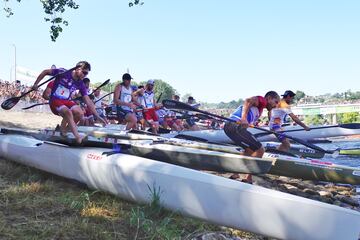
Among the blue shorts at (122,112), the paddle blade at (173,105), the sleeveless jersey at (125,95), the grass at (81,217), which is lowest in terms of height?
the grass at (81,217)

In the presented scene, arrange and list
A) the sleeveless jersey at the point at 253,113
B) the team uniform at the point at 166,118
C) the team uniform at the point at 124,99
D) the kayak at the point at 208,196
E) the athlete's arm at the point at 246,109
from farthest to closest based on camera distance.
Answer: the team uniform at the point at 166,118 → the team uniform at the point at 124,99 → the sleeveless jersey at the point at 253,113 → the athlete's arm at the point at 246,109 → the kayak at the point at 208,196

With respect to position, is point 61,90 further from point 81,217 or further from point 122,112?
point 122,112

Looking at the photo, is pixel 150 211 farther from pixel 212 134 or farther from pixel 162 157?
pixel 212 134

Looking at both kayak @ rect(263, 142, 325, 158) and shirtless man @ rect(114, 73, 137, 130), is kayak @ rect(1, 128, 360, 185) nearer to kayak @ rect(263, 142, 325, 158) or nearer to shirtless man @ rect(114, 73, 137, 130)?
kayak @ rect(263, 142, 325, 158)

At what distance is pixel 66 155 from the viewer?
5.68 meters

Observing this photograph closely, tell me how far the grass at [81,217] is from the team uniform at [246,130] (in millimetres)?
2907

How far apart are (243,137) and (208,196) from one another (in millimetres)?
3095

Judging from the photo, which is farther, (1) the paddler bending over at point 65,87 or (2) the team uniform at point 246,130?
(2) the team uniform at point 246,130

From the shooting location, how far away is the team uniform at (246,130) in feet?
23.2

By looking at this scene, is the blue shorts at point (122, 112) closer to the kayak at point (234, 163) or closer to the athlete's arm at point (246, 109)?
the kayak at point (234, 163)

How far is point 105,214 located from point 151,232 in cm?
67

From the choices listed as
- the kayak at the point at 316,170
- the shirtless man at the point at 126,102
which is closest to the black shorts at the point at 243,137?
the kayak at the point at 316,170

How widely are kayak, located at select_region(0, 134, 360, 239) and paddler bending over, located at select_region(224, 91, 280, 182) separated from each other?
8.22 feet

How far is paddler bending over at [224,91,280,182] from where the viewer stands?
23.1ft
